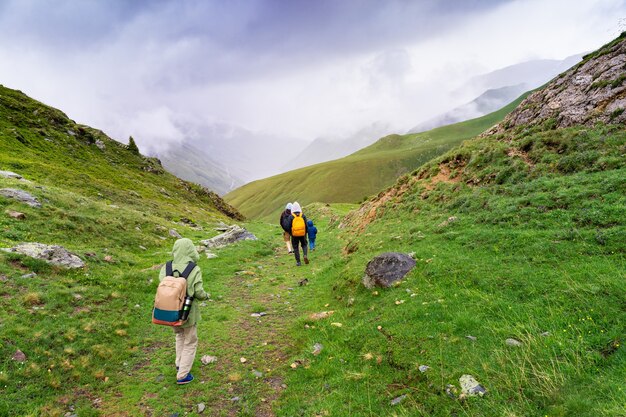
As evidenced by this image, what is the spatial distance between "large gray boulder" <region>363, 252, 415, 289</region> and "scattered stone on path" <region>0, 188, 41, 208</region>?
76.7 ft

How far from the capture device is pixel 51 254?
1527 centimetres

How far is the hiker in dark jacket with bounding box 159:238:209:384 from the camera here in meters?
9.30

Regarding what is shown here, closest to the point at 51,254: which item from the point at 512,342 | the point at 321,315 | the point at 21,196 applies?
the point at 21,196

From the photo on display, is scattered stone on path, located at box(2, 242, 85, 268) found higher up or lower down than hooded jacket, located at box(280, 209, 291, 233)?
higher up

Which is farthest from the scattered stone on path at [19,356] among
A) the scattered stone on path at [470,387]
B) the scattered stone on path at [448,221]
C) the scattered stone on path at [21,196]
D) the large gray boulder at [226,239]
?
the large gray boulder at [226,239]

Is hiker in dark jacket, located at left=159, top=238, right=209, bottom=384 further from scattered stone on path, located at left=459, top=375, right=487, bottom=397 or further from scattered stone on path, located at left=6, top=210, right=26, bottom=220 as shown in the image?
scattered stone on path, located at left=6, top=210, right=26, bottom=220

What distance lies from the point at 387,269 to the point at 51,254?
15.9 m

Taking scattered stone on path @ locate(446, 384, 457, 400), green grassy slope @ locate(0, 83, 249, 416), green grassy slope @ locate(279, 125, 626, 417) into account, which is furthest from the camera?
green grassy slope @ locate(0, 83, 249, 416)

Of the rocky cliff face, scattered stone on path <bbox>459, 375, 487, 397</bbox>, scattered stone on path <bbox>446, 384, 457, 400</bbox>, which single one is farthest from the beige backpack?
the rocky cliff face

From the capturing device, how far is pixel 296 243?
22453mm

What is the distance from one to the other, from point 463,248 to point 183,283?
37.7 feet

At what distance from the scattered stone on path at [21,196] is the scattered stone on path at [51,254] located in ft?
28.6

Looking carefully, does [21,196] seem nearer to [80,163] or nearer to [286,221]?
[286,221]

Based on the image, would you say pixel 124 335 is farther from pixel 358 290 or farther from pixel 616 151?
pixel 616 151
